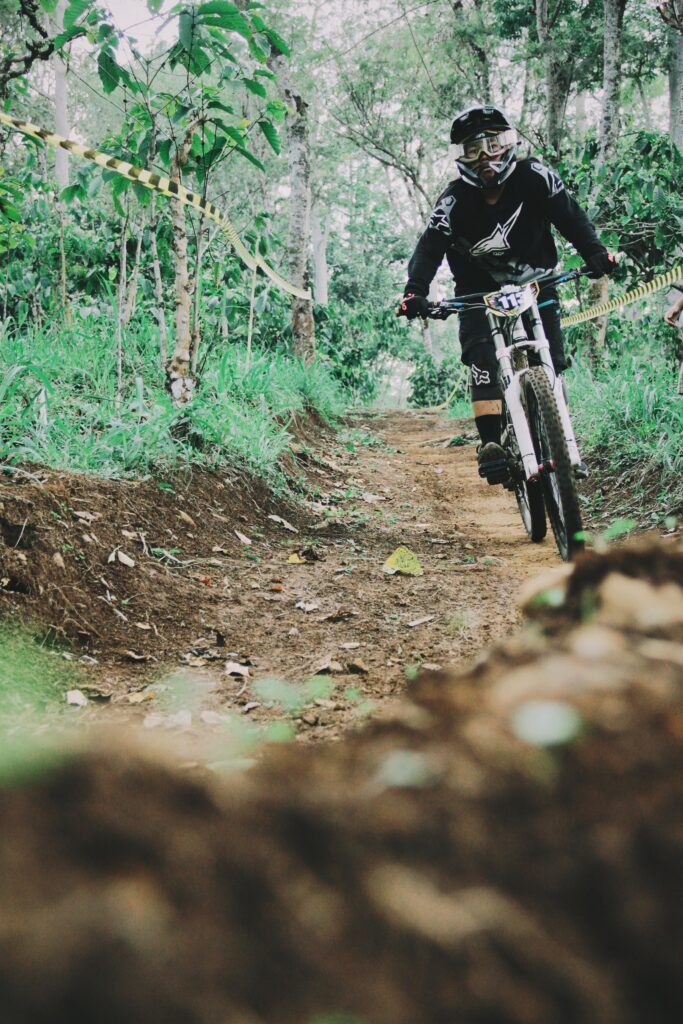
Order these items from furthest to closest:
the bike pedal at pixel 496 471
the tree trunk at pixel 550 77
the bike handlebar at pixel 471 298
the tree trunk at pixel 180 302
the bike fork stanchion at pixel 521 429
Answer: the tree trunk at pixel 550 77
the tree trunk at pixel 180 302
the bike pedal at pixel 496 471
the bike handlebar at pixel 471 298
the bike fork stanchion at pixel 521 429

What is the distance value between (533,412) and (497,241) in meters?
1.01

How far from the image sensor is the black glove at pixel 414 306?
3564mm

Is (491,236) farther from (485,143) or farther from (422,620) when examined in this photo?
(422,620)

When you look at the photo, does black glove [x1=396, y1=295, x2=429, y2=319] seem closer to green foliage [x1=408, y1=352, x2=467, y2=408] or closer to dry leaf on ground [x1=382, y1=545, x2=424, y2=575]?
dry leaf on ground [x1=382, y1=545, x2=424, y2=575]

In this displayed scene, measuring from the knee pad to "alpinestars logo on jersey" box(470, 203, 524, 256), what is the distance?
441 mm

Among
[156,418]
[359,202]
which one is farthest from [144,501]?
[359,202]

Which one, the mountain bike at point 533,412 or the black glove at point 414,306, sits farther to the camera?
the black glove at point 414,306

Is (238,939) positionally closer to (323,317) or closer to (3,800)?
(3,800)

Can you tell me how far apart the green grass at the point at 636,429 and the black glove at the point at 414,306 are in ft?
5.00

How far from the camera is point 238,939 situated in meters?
0.46

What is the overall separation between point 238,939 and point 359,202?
27.2 m

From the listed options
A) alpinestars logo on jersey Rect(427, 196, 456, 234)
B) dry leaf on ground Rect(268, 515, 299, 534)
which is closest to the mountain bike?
alpinestars logo on jersey Rect(427, 196, 456, 234)

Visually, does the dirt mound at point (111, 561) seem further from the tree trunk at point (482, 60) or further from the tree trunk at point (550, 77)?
the tree trunk at point (482, 60)

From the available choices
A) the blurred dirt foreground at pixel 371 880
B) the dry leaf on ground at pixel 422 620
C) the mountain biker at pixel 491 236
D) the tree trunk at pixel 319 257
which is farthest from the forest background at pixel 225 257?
the tree trunk at pixel 319 257
